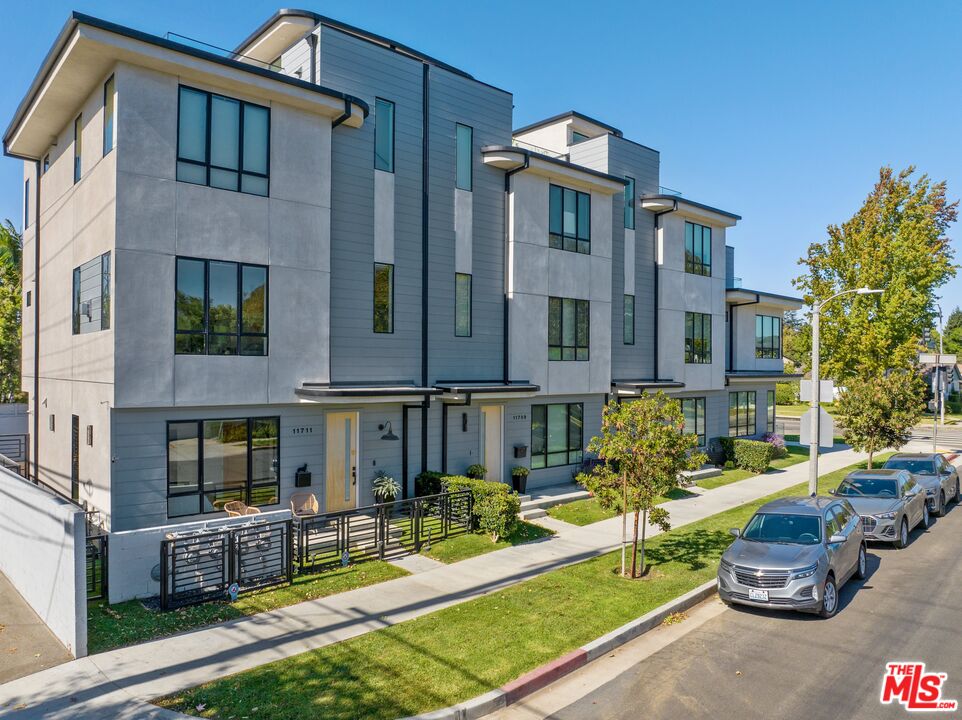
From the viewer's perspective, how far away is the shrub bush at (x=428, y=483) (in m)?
16.2

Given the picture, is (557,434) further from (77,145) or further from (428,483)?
(77,145)

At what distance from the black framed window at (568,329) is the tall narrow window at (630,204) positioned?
4402 mm

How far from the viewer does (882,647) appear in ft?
30.3

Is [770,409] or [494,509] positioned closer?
[494,509]

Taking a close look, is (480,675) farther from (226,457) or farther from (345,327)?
(345,327)

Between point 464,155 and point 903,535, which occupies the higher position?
point 464,155

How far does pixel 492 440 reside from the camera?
748 inches

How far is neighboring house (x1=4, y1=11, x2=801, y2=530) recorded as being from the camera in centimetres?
1261

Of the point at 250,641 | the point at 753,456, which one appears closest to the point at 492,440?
the point at 250,641

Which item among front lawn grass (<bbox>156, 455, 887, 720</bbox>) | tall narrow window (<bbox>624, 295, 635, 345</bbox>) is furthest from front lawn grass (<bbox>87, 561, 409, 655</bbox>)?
tall narrow window (<bbox>624, 295, 635, 345</bbox>)

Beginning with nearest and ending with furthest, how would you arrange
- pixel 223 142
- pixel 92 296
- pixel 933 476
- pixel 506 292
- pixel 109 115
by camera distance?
pixel 109 115
pixel 223 142
pixel 92 296
pixel 933 476
pixel 506 292

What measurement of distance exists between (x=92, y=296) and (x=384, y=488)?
25.7 ft

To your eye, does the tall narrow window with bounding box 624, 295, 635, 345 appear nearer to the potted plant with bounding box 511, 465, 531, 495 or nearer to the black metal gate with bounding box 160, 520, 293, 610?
the potted plant with bounding box 511, 465, 531, 495

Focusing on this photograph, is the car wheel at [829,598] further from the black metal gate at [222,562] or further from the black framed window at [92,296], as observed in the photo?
the black framed window at [92,296]
